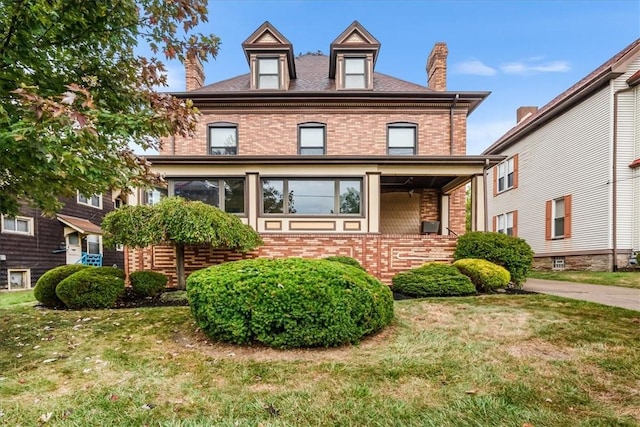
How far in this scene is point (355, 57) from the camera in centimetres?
1198

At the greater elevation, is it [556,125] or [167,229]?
[556,125]

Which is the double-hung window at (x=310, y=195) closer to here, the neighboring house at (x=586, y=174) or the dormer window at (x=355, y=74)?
the dormer window at (x=355, y=74)

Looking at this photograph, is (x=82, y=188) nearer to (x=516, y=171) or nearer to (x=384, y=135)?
(x=384, y=135)

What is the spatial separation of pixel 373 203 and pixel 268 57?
6.82 metres

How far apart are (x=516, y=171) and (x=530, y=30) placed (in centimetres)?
778

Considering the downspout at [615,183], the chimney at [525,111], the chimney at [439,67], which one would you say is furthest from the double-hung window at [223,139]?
the chimney at [525,111]

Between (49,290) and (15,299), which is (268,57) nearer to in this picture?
(49,290)

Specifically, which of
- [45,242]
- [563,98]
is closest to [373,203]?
[563,98]

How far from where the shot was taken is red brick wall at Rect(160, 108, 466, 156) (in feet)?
38.3

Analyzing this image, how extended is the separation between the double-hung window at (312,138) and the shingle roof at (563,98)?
9612 millimetres

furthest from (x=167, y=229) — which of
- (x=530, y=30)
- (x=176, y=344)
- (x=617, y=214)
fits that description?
(x=617, y=214)

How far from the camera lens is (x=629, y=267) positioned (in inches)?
424

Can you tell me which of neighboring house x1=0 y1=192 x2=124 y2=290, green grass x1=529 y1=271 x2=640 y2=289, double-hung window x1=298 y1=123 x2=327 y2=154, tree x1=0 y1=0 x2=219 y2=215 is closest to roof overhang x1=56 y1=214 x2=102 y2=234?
neighboring house x1=0 y1=192 x2=124 y2=290

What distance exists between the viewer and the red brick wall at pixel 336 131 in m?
11.7
